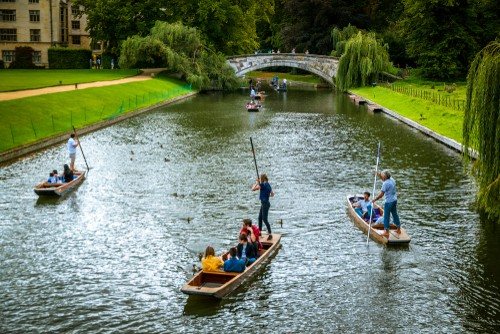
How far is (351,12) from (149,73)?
39.6 meters

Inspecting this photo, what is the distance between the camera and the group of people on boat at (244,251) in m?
19.4

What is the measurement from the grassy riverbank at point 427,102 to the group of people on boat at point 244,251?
76.0 feet

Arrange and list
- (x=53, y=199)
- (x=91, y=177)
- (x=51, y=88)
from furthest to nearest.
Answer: (x=51, y=88) → (x=91, y=177) → (x=53, y=199)

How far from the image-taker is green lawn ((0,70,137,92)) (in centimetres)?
6678

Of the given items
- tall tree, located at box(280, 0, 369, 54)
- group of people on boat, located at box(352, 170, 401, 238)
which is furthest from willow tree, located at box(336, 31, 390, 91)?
group of people on boat, located at box(352, 170, 401, 238)

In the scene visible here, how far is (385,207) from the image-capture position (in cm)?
2331

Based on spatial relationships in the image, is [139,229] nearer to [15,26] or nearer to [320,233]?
[320,233]

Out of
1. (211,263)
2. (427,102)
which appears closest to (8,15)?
(427,102)

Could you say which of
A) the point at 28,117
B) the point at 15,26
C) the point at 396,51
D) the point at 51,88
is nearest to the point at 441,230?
the point at 28,117

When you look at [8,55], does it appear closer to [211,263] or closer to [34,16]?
[34,16]

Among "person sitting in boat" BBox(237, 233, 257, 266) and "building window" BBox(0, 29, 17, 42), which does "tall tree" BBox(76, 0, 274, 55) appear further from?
"person sitting in boat" BBox(237, 233, 257, 266)

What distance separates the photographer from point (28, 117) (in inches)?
1887

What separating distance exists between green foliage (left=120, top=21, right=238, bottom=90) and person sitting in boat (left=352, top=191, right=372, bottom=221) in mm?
60797

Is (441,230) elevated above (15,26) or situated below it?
below
